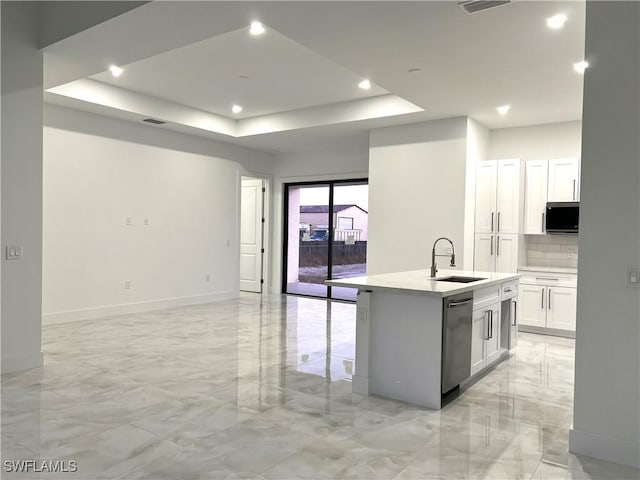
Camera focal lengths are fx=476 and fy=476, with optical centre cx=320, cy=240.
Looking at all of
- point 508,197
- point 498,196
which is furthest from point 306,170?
point 508,197

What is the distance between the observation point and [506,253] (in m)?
6.41

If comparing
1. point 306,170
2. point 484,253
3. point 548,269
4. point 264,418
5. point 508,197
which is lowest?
point 264,418

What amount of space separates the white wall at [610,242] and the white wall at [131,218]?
239 inches

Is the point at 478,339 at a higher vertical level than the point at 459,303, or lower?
lower

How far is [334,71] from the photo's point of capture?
18.0 feet

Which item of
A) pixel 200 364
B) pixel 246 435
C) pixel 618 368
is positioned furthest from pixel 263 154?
pixel 618 368

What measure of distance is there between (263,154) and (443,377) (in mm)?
6837

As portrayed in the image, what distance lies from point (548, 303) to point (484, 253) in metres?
1.04

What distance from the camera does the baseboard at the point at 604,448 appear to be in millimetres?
2592

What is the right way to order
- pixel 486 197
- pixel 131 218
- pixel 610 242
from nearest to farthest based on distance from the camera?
pixel 610 242, pixel 486 197, pixel 131 218

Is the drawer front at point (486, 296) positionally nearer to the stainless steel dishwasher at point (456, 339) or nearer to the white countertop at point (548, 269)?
the stainless steel dishwasher at point (456, 339)

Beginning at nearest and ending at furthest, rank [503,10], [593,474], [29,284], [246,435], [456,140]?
[593,474]
[246,435]
[503,10]
[29,284]
[456,140]

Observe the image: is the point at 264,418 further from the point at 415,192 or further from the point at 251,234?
the point at 251,234

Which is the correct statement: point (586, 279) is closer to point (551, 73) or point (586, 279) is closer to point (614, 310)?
point (614, 310)
